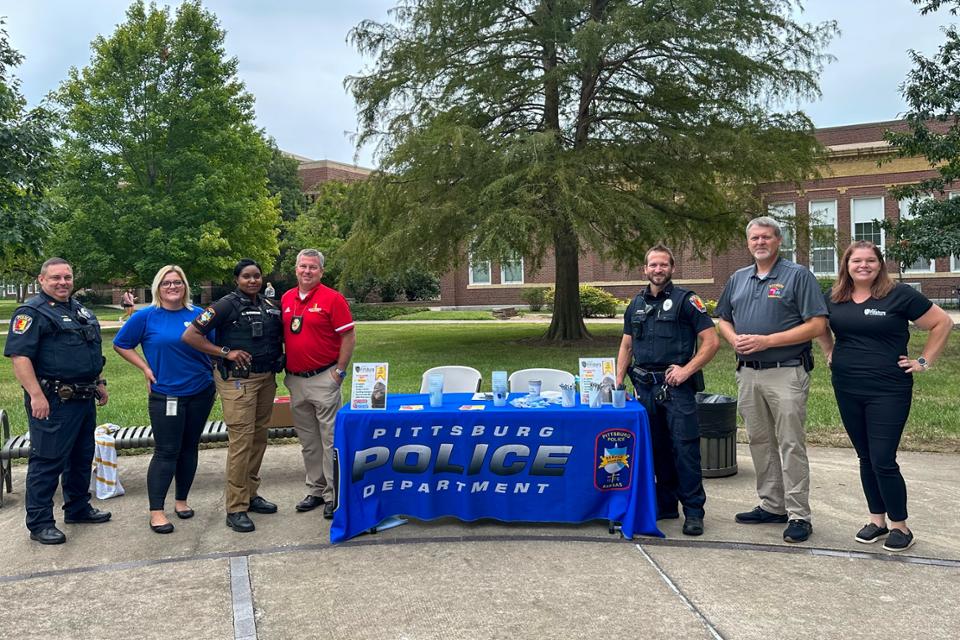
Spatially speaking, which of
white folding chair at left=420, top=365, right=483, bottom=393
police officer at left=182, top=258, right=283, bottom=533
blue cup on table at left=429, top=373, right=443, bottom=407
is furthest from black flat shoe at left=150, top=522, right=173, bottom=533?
white folding chair at left=420, top=365, right=483, bottom=393

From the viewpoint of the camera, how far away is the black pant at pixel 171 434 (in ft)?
17.1

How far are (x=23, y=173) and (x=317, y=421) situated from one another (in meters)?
11.4

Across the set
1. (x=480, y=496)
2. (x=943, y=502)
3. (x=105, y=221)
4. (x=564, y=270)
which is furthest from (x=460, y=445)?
(x=105, y=221)

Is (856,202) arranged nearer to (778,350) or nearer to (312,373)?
(778,350)

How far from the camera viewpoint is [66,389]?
5.12m

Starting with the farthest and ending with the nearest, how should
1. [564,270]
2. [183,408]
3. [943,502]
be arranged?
[564,270], [943,502], [183,408]

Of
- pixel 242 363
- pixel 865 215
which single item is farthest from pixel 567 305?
pixel 865 215

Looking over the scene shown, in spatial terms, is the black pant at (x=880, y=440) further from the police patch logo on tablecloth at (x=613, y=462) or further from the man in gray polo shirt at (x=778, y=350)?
the police patch logo on tablecloth at (x=613, y=462)

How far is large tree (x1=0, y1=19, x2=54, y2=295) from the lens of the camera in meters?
13.7

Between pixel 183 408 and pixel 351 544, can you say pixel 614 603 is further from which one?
pixel 183 408

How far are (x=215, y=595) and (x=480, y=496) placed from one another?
1.80 metres

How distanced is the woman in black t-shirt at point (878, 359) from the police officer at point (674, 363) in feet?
2.62

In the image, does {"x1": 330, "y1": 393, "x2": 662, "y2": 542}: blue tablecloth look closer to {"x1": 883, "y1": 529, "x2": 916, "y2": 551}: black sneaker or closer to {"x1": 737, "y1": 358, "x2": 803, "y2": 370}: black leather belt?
{"x1": 737, "y1": 358, "x2": 803, "y2": 370}: black leather belt

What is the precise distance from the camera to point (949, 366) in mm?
13297
